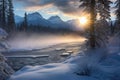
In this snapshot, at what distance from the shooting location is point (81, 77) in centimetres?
1307

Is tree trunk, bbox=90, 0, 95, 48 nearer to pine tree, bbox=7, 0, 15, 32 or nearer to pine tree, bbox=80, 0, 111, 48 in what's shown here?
pine tree, bbox=80, 0, 111, 48

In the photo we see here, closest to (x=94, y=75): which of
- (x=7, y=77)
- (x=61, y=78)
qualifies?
(x=61, y=78)

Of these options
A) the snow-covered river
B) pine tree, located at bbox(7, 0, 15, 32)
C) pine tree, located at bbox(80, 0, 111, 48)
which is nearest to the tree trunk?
pine tree, located at bbox(80, 0, 111, 48)

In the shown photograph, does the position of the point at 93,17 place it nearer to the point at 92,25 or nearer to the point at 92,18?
the point at 92,18

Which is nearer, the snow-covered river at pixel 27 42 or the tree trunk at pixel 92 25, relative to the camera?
the tree trunk at pixel 92 25

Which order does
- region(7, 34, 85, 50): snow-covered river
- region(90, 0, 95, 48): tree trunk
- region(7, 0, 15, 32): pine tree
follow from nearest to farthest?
region(90, 0, 95, 48): tree trunk
region(7, 34, 85, 50): snow-covered river
region(7, 0, 15, 32): pine tree

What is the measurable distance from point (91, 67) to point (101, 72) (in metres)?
0.77

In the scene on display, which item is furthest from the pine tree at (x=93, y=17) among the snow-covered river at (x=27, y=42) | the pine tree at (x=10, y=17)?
the pine tree at (x=10, y=17)

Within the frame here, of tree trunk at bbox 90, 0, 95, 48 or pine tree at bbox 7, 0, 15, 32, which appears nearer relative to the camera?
tree trunk at bbox 90, 0, 95, 48

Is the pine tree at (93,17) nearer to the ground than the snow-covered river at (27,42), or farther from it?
farther from it

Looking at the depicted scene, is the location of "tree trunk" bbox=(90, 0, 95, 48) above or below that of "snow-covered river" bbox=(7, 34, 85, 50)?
above

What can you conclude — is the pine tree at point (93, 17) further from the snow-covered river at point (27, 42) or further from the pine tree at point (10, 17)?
the pine tree at point (10, 17)

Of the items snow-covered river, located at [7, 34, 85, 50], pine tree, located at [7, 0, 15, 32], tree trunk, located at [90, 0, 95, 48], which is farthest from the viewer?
pine tree, located at [7, 0, 15, 32]

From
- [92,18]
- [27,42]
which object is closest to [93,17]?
[92,18]
